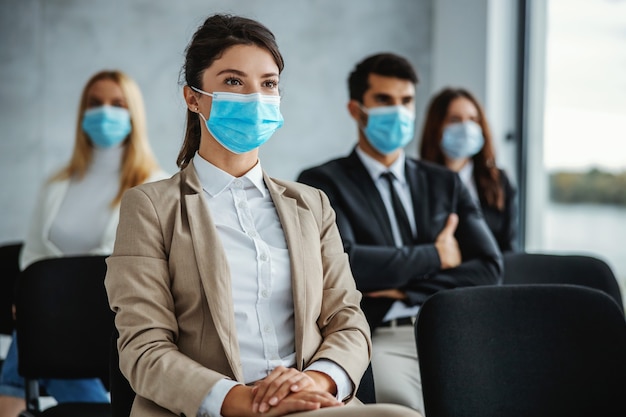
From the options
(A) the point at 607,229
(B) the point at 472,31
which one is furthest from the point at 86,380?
(B) the point at 472,31

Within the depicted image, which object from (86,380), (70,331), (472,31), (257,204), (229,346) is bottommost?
(86,380)

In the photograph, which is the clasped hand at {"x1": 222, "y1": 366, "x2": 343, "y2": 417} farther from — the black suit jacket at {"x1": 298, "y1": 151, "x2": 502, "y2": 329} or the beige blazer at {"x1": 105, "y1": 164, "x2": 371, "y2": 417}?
the black suit jacket at {"x1": 298, "y1": 151, "x2": 502, "y2": 329}

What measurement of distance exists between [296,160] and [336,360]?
9.81ft

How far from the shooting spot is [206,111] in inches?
74.0

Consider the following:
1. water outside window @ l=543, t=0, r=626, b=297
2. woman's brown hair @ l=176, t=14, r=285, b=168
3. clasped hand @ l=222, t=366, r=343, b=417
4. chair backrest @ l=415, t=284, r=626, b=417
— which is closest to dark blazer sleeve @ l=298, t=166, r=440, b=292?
chair backrest @ l=415, t=284, r=626, b=417

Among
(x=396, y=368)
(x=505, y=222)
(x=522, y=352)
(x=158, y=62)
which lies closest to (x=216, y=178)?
(x=522, y=352)

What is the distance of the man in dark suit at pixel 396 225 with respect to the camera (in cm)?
255

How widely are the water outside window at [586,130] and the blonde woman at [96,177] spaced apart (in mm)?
2164

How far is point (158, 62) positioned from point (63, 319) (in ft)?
7.49

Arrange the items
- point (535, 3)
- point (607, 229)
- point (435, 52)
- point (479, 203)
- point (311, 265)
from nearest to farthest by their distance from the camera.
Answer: point (311, 265) → point (479, 203) → point (607, 229) → point (535, 3) → point (435, 52)

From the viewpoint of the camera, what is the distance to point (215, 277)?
1659 millimetres

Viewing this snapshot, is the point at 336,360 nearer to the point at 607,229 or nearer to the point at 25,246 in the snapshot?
the point at 25,246

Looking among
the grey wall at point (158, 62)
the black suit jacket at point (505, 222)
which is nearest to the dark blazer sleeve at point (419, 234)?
the black suit jacket at point (505, 222)

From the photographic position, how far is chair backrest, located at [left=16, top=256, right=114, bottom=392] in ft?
7.86
